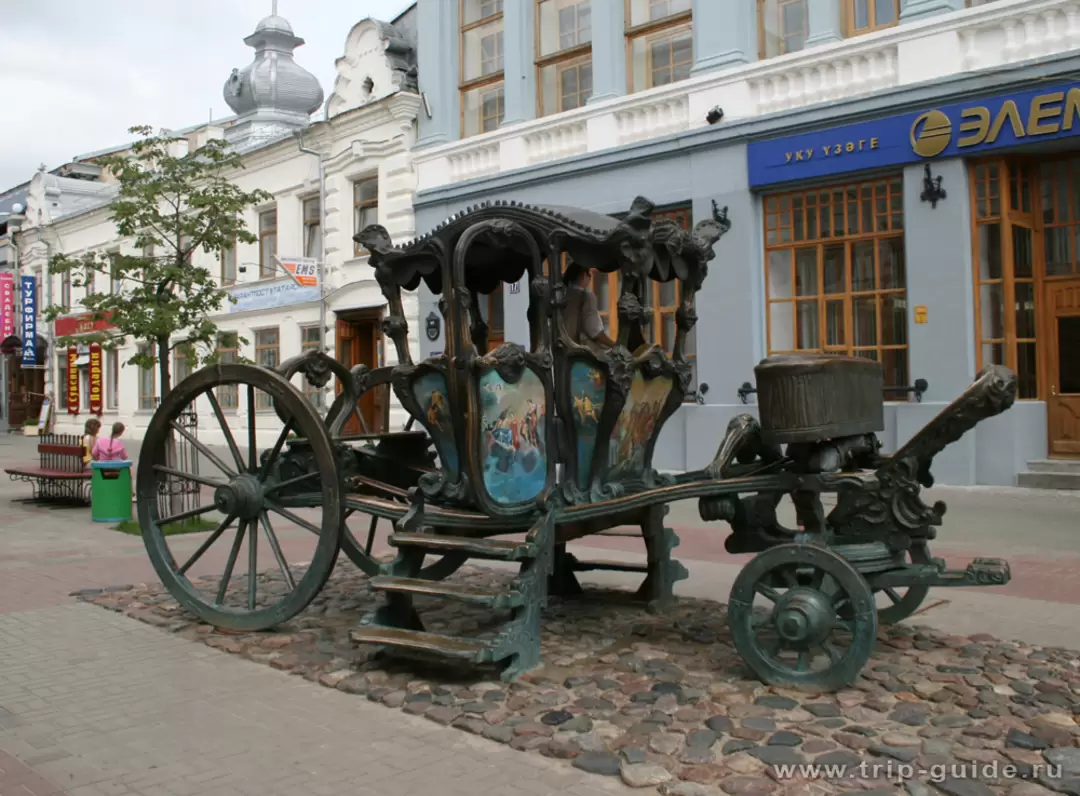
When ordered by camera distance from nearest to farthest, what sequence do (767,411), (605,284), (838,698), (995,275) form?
(838,698)
(767,411)
(995,275)
(605,284)

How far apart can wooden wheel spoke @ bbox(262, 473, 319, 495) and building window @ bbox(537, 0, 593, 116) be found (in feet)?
38.0

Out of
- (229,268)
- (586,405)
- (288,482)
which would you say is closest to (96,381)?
(229,268)

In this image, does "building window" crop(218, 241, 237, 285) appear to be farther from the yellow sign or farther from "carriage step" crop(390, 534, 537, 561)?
"carriage step" crop(390, 534, 537, 561)

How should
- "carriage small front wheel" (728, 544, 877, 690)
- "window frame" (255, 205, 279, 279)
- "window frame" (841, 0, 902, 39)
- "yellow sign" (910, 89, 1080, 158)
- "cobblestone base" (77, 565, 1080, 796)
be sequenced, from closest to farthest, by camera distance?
"cobblestone base" (77, 565, 1080, 796)
"carriage small front wheel" (728, 544, 877, 690)
"yellow sign" (910, 89, 1080, 158)
"window frame" (841, 0, 902, 39)
"window frame" (255, 205, 279, 279)

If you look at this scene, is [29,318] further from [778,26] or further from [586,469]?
[586,469]

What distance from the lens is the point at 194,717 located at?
4.48m

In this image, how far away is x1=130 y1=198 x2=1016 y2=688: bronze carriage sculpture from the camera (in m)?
4.70

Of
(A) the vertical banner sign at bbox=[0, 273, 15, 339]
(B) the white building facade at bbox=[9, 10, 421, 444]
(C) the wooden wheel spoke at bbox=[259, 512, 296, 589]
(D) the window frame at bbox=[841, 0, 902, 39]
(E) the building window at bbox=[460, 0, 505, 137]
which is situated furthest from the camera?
(A) the vertical banner sign at bbox=[0, 273, 15, 339]

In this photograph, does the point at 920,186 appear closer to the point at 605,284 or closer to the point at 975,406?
the point at 605,284

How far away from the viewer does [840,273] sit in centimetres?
1330

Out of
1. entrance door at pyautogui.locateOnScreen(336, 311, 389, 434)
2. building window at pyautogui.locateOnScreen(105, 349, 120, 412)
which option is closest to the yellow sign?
entrance door at pyautogui.locateOnScreen(336, 311, 389, 434)

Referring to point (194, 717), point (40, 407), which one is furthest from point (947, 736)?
point (40, 407)

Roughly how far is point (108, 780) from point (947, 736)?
3.17m

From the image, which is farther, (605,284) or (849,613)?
(605,284)
